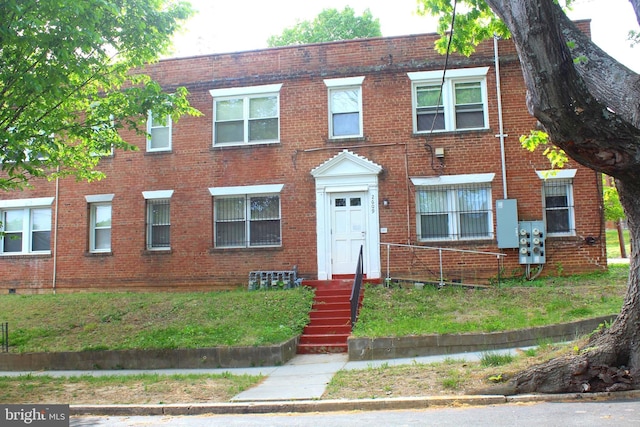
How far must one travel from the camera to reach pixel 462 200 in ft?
50.2

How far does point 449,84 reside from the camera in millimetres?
15609

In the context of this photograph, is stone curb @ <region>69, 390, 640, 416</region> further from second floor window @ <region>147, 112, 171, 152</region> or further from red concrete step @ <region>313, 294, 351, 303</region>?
second floor window @ <region>147, 112, 171, 152</region>

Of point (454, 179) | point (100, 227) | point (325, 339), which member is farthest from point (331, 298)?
point (100, 227)

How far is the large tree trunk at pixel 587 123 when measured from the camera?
602cm

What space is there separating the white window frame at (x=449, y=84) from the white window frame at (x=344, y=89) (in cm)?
149

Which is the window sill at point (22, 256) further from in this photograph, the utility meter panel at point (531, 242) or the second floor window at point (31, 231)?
the utility meter panel at point (531, 242)

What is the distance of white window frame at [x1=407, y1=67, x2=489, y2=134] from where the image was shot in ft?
50.2

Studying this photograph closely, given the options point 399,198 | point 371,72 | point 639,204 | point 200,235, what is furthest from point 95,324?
point 639,204

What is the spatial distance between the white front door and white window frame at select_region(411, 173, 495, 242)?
1.59m

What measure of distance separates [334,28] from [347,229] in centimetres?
2390

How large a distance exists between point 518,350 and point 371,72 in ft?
30.1

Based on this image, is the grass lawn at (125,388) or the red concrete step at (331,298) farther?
the red concrete step at (331,298)

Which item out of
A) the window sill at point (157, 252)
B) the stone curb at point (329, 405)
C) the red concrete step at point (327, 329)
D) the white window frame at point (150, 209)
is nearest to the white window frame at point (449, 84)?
the red concrete step at point (327, 329)

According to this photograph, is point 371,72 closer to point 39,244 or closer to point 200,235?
point 200,235
